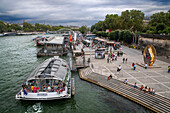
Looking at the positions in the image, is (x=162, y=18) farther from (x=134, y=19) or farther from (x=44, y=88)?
(x=44, y=88)

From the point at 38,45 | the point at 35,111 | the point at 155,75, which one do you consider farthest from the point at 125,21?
the point at 35,111

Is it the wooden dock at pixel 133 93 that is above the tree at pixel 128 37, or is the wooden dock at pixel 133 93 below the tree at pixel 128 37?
below

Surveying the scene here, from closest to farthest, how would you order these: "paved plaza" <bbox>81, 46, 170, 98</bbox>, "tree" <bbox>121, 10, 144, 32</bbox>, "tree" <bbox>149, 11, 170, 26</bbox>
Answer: "paved plaza" <bbox>81, 46, 170, 98</bbox> < "tree" <bbox>149, 11, 170, 26</bbox> < "tree" <bbox>121, 10, 144, 32</bbox>

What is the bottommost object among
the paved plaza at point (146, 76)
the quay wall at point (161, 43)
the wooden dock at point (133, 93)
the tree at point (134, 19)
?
the wooden dock at point (133, 93)

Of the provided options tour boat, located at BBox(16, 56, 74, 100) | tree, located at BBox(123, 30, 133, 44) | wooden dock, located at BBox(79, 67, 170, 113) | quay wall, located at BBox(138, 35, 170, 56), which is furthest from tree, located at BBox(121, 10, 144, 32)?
tour boat, located at BBox(16, 56, 74, 100)

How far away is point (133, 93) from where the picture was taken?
1772cm

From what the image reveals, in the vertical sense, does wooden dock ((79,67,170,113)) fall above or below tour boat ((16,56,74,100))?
below

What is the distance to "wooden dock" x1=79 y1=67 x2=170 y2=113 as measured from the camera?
15154 millimetres

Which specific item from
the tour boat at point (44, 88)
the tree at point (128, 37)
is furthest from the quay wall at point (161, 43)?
the tour boat at point (44, 88)

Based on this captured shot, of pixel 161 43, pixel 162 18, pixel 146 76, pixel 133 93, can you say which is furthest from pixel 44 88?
pixel 162 18

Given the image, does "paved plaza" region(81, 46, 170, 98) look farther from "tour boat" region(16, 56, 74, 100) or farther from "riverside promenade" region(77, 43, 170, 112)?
"tour boat" region(16, 56, 74, 100)

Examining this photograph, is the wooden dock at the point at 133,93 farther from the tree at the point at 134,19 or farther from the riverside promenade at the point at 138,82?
the tree at the point at 134,19

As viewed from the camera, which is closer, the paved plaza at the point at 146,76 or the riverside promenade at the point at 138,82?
the riverside promenade at the point at 138,82

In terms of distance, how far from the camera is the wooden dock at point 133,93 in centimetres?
1515
